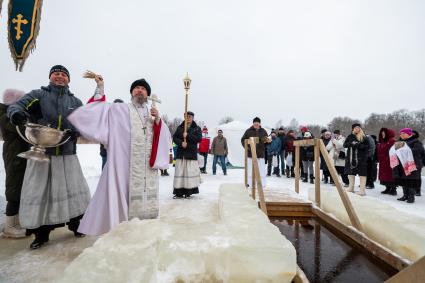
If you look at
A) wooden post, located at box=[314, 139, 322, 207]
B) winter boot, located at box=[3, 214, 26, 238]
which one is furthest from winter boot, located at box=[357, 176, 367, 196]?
winter boot, located at box=[3, 214, 26, 238]

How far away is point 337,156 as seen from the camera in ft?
25.2

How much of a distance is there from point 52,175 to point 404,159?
21.9 feet

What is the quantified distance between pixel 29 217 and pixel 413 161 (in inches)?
275

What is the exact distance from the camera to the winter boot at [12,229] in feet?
9.02

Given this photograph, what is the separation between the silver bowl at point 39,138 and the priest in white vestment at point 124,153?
0.27 m

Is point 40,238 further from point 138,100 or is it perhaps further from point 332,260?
point 332,260

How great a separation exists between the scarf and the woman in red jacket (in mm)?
605

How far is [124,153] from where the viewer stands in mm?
2787

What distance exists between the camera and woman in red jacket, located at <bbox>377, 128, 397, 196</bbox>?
241 inches

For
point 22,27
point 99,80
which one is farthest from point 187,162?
point 22,27

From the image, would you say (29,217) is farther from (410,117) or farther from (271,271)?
(410,117)

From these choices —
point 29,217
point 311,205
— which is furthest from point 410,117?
point 29,217

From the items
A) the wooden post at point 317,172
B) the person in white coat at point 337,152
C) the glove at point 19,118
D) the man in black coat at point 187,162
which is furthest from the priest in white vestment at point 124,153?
the person in white coat at point 337,152

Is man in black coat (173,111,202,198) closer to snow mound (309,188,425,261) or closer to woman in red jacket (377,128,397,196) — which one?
snow mound (309,188,425,261)
